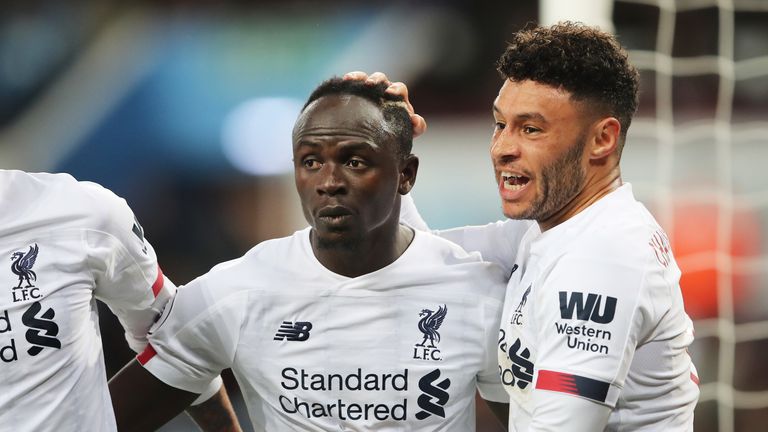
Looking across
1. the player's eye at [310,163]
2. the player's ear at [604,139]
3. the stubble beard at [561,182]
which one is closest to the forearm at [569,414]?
the stubble beard at [561,182]

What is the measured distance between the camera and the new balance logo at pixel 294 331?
262 cm

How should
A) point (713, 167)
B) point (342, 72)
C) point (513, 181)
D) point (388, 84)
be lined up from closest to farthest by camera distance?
point (513, 181) < point (388, 84) < point (713, 167) < point (342, 72)

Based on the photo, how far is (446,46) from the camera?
5.62 meters

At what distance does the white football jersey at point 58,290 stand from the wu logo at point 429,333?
71 centimetres

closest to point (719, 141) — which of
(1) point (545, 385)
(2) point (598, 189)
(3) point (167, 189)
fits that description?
(3) point (167, 189)

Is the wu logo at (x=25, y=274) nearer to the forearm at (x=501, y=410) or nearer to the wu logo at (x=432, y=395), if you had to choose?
the wu logo at (x=432, y=395)

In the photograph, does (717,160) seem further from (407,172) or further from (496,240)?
(407,172)

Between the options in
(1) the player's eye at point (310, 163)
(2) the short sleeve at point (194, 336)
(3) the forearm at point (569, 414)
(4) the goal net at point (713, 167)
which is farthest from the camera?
(4) the goal net at point (713, 167)

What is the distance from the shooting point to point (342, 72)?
567 cm

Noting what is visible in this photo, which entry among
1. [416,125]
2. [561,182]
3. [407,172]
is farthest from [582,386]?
[416,125]

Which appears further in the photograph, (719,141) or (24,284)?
(719,141)

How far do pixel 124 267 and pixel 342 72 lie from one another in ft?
10.4

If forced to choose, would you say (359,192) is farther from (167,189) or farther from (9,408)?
(167,189)

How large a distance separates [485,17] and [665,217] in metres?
1.37
